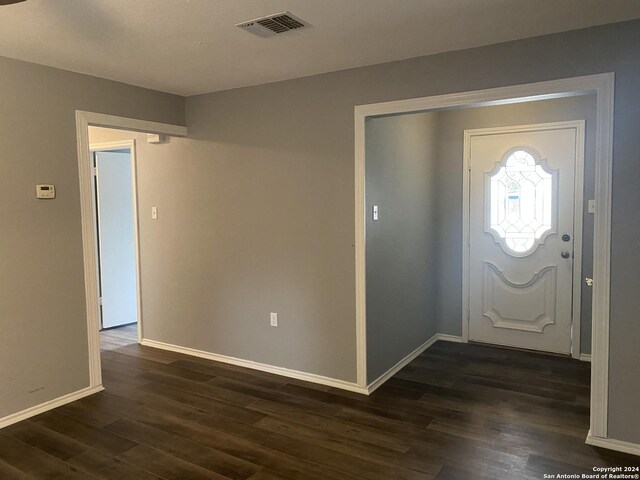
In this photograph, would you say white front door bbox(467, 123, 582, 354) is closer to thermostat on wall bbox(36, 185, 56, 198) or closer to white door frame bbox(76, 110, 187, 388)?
white door frame bbox(76, 110, 187, 388)

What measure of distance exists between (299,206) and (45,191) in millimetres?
1822

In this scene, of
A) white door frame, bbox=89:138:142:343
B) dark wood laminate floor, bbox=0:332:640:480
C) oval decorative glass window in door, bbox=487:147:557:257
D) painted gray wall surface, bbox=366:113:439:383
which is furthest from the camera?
white door frame, bbox=89:138:142:343

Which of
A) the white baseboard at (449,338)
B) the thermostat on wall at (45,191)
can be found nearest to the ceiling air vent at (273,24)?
the thermostat on wall at (45,191)

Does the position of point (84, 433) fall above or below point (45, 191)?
below

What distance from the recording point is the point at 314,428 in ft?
9.82

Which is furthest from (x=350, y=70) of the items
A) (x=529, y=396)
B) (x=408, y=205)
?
(x=529, y=396)

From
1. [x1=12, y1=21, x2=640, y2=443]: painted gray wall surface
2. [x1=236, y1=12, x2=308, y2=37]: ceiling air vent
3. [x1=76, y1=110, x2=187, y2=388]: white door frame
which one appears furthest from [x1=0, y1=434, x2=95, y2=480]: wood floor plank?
[x1=236, y1=12, x2=308, y2=37]: ceiling air vent

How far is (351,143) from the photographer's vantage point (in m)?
3.46

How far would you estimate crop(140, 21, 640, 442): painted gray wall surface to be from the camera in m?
2.62

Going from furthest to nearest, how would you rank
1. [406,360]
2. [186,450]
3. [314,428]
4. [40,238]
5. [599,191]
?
[406,360], [40,238], [314,428], [186,450], [599,191]

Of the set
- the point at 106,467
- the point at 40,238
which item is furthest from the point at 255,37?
the point at 106,467

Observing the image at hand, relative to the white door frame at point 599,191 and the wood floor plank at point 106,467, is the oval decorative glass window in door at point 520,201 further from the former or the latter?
the wood floor plank at point 106,467

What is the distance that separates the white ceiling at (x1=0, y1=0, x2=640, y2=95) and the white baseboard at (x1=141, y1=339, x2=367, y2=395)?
239 cm

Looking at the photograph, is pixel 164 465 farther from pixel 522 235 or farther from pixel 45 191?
pixel 522 235
